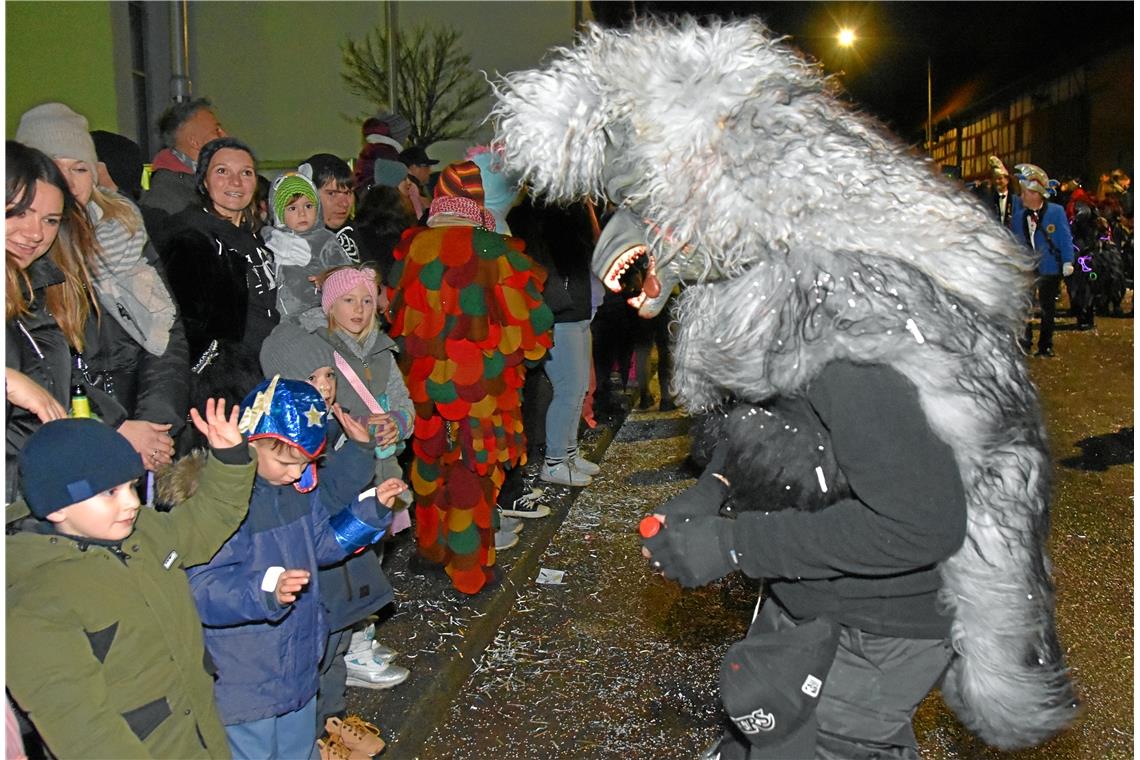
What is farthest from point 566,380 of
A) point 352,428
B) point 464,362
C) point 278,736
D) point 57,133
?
point 278,736

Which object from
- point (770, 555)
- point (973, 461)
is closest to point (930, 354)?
point (973, 461)

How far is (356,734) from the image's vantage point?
3.36m

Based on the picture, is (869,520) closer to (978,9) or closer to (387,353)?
(387,353)

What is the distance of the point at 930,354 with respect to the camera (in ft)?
5.90

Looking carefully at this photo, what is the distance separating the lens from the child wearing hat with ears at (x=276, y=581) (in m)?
2.59

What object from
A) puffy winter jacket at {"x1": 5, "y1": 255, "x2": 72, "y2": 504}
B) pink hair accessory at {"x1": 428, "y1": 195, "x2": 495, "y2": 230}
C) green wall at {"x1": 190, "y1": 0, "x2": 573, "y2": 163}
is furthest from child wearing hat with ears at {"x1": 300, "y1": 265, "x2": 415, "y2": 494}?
green wall at {"x1": 190, "y1": 0, "x2": 573, "y2": 163}

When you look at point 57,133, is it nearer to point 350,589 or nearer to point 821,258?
point 350,589

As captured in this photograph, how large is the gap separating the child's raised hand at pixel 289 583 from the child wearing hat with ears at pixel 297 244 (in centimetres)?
166

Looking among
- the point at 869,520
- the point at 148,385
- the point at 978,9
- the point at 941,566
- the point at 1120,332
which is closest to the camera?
the point at 869,520

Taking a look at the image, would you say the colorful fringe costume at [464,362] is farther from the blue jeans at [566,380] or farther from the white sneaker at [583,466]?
the white sneaker at [583,466]

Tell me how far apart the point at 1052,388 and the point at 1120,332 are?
4949mm

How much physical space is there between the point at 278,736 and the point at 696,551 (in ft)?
5.09

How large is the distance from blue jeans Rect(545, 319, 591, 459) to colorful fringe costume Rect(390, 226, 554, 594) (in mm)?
1716

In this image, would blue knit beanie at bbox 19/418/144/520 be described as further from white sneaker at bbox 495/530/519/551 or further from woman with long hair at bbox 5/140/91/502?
white sneaker at bbox 495/530/519/551
